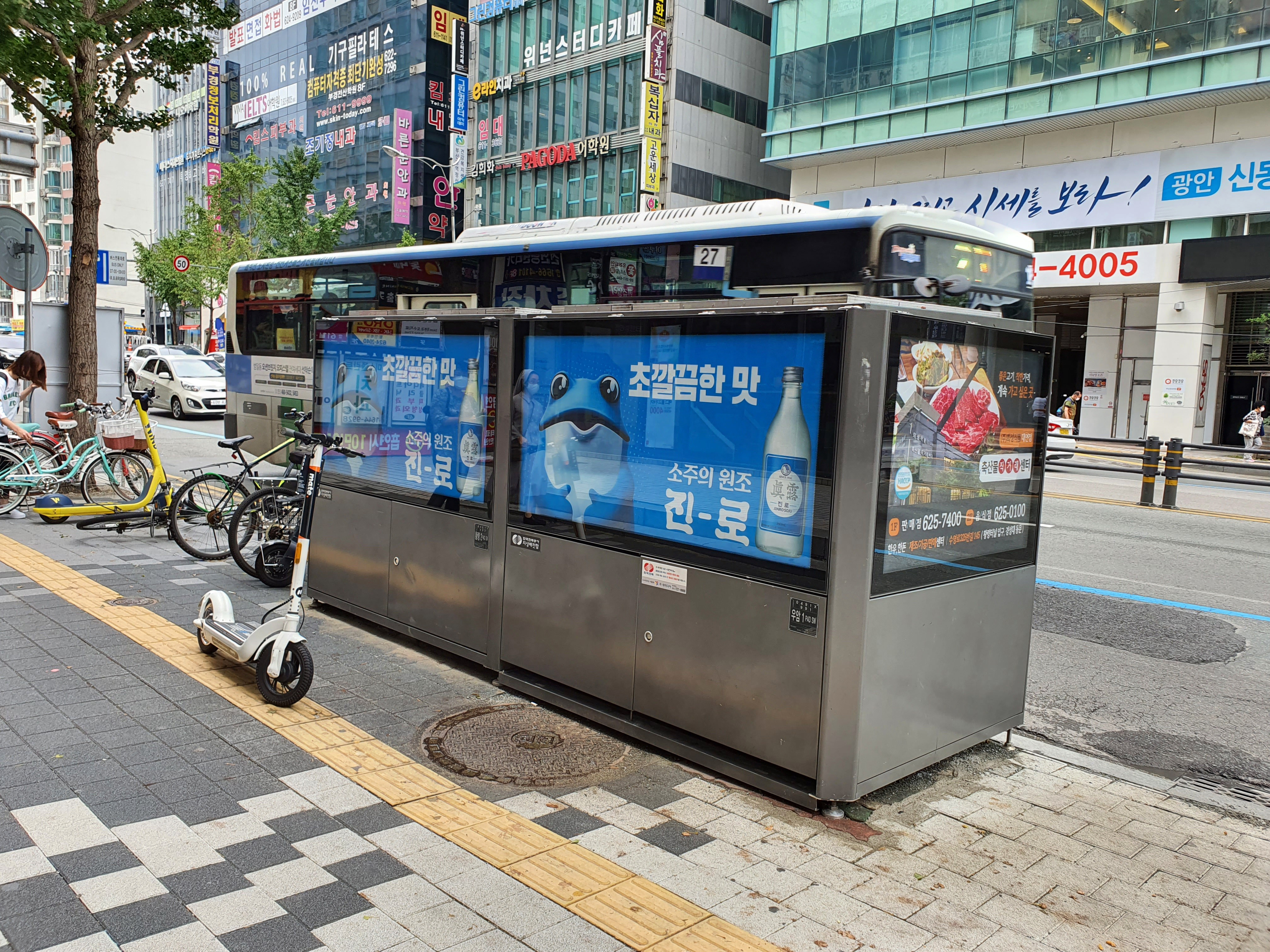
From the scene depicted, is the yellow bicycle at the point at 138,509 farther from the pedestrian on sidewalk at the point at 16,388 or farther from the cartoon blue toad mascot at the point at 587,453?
the cartoon blue toad mascot at the point at 587,453

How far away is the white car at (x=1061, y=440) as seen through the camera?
20.0 metres

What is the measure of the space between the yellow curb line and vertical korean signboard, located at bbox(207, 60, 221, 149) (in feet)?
274

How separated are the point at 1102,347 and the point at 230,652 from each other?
3096cm

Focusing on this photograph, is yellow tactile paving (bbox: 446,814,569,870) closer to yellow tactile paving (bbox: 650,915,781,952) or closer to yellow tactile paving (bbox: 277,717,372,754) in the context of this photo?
yellow tactile paving (bbox: 650,915,781,952)

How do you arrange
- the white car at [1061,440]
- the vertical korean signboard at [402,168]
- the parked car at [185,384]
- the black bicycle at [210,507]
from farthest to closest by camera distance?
the vertical korean signboard at [402,168]
the parked car at [185,384]
the white car at [1061,440]
the black bicycle at [210,507]

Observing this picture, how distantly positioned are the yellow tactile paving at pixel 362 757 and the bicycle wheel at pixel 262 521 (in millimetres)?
3410

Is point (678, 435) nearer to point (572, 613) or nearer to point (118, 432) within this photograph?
point (572, 613)

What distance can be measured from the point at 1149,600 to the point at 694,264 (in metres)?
4.96

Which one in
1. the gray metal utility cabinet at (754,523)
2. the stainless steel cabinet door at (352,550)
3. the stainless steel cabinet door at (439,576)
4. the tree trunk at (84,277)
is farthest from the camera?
the tree trunk at (84,277)

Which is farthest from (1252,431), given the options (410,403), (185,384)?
(185,384)

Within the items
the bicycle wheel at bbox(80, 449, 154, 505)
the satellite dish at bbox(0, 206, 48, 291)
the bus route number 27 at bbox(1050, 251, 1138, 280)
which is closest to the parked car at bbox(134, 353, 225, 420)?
the satellite dish at bbox(0, 206, 48, 291)

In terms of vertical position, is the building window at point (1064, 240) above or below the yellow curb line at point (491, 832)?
above

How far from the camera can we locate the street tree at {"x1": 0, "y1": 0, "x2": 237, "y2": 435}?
33.9 feet

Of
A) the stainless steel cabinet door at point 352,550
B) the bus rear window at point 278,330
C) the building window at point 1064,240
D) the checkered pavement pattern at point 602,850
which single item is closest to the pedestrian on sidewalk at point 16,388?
the bus rear window at point 278,330
